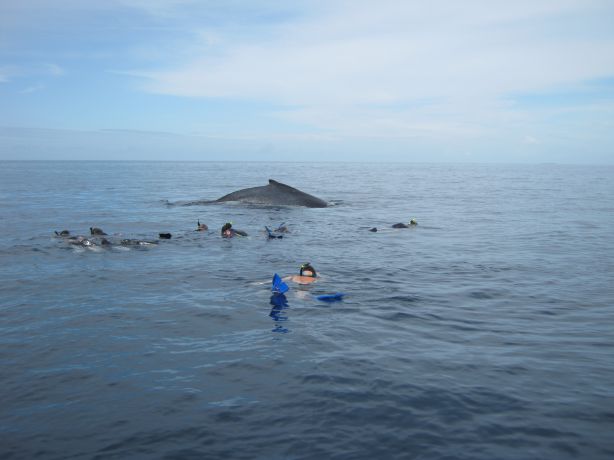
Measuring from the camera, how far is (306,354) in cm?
911

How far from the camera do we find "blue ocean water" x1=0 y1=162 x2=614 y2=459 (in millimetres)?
6488

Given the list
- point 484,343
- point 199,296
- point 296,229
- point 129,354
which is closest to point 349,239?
point 296,229

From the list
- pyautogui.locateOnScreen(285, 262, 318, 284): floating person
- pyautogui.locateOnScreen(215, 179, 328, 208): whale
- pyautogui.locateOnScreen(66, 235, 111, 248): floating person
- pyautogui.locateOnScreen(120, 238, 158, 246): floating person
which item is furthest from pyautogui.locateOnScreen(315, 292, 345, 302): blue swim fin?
pyautogui.locateOnScreen(215, 179, 328, 208): whale

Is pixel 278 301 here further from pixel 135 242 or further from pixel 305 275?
pixel 135 242

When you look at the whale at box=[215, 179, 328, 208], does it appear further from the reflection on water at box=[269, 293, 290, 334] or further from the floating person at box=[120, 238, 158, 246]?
the reflection on water at box=[269, 293, 290, 334]

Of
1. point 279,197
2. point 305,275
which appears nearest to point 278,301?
point 305,275

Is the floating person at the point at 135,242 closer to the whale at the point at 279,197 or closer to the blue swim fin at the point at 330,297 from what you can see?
the blue swim fin at the point at 330,297

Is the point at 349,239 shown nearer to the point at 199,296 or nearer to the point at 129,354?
the point at 199,296

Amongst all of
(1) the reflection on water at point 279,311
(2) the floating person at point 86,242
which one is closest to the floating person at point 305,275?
(1) the reflection on water at point 279,311

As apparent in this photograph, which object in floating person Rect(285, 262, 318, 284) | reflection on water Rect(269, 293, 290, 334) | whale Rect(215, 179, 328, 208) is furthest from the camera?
whale Rect(215, 179, 328, 208)

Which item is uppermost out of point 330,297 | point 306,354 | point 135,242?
point 135,242

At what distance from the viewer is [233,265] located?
644 inches

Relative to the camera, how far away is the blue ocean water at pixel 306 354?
6.49 meters

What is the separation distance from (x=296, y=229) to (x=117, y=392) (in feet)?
54.3
